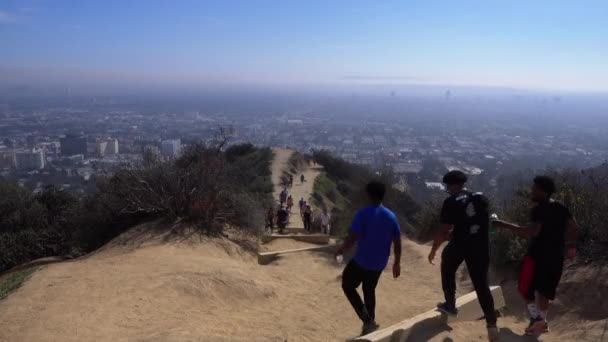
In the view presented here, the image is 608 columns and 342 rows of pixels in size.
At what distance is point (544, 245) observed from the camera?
462 cm

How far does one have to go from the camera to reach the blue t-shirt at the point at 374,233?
15.1 ft

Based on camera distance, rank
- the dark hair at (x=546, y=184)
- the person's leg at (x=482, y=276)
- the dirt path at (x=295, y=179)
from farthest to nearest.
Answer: the dirt path at (x=295, y=179) < the person's leg at (x=482, y=276) < the dark hair at (x=546, y=184)

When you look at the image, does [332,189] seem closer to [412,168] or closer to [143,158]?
[412,168]

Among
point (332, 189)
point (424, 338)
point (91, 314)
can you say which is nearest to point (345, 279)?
point (424, 338)

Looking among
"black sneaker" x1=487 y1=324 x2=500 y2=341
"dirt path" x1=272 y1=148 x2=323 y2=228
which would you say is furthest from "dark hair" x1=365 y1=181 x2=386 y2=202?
"dirt path" x1=272 y1=148 x2=323 y2=228

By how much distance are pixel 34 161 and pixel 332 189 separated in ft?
69.4

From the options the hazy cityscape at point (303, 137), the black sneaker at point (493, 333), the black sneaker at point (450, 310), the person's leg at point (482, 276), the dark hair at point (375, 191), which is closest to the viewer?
the dark hair at point (375, 191)

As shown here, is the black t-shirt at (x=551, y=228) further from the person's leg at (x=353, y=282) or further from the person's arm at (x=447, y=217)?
the person's leg at (x=353, y=282)

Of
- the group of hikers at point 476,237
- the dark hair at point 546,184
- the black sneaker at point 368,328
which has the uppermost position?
the dark hair at point 546,184

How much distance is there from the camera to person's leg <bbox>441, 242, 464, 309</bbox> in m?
4.84

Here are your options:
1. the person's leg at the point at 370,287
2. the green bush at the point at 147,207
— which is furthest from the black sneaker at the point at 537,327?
the green bush at the point at 147,207

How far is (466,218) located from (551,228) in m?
0.79

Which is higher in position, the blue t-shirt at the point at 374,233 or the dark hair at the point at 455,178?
the dark hair at the point at 455,178

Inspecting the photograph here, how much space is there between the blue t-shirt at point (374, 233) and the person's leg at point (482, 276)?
79cm
